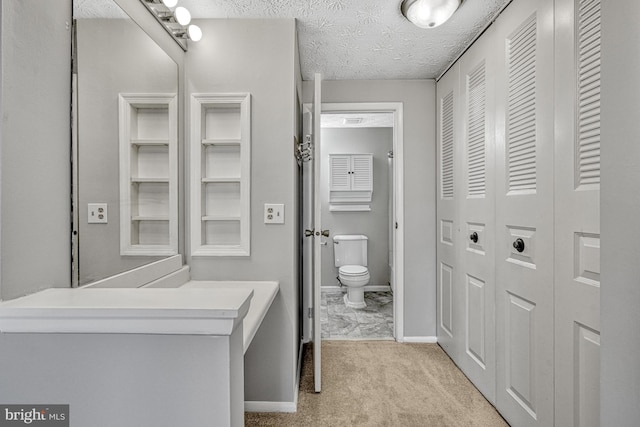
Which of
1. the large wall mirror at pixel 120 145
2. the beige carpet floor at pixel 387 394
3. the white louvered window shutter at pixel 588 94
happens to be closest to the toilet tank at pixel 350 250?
the beige carpet floor at pixel 387 394

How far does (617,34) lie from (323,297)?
375cm

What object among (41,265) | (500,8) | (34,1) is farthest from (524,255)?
(34,1)

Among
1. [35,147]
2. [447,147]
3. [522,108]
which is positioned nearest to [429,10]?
[522,108]

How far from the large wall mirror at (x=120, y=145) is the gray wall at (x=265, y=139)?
302mm

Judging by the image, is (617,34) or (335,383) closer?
(617,34)

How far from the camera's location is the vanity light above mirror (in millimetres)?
1497

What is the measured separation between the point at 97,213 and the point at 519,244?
6.08 feet

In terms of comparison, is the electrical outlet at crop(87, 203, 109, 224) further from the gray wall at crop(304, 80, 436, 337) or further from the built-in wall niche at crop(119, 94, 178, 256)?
the gray wall at crop(304, 80, 436, 337)

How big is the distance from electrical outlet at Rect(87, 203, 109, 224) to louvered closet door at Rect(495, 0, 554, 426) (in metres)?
1.82

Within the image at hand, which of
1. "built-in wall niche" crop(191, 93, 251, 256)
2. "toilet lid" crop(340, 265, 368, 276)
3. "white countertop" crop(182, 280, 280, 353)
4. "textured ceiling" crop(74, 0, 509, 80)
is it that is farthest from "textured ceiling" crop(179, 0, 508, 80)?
"toilet lid" crop(340, 265, 368, 276)

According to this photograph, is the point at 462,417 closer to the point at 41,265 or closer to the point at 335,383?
the point at 335,383

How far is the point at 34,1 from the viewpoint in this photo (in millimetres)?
896

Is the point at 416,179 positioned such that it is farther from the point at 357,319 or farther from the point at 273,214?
the point at 357,319

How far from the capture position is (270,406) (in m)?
1.77
